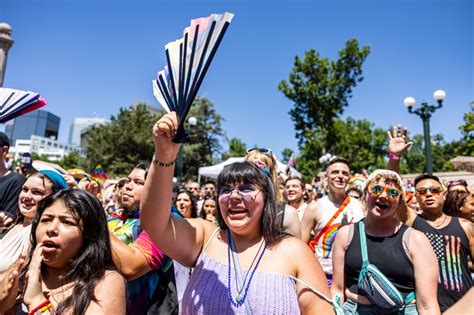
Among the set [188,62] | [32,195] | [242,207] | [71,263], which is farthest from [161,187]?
[32,195]

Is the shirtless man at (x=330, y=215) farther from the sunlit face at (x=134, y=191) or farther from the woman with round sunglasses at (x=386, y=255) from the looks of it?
the sunlit face at (x=134, y=191)

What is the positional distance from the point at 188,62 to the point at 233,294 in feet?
3.96

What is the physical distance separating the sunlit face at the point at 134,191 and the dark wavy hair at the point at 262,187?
39.5 inches

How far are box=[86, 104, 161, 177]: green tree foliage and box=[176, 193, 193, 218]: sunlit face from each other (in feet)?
85.6

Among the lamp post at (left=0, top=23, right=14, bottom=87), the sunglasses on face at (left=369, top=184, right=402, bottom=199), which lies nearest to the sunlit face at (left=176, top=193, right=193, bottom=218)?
the sunglasses on face at (left=369, top=184, right=402, bottom=199)

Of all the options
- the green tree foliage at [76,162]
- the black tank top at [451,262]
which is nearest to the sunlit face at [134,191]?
the black tank top at [451,262]

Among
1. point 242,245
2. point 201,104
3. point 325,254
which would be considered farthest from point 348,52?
point 242,245

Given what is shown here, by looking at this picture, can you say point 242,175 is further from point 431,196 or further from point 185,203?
point 185,203

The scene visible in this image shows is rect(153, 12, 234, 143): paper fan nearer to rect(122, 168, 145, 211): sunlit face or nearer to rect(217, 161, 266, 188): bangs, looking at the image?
rect(217, 161, 266, 188): bangs

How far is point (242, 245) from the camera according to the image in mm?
2082

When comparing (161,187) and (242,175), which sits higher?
(242,175)

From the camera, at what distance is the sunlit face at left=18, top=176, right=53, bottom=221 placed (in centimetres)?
285

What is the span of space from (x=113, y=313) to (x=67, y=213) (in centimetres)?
63

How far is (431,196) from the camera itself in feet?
12.8
